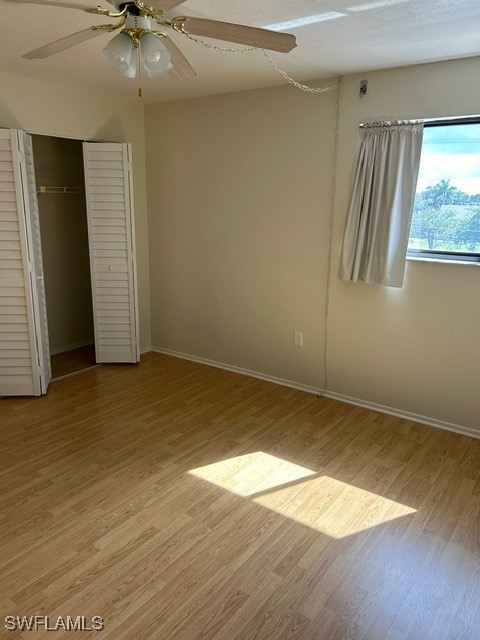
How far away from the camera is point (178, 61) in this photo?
2.03 meters

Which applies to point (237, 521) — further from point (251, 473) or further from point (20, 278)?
point (20, 278)

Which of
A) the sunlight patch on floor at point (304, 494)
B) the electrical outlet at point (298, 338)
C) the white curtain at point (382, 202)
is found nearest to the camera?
the sunlight patch on floor at point (304, 494)

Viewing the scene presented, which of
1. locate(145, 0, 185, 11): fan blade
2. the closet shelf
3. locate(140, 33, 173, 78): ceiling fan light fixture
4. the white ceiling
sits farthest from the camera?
the closet shelf

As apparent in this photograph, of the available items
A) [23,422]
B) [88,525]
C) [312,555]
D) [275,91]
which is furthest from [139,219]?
[312,555]

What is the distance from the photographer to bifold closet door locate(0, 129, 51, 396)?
325 centimetres

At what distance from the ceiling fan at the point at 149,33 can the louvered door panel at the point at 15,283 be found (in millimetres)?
1623

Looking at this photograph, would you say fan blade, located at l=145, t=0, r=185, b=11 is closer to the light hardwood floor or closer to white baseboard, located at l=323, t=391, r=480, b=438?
the light hardwood floor

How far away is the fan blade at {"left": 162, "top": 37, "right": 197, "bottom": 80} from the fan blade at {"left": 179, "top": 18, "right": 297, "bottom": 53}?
0.19 metres

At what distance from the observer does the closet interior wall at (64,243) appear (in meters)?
4.50

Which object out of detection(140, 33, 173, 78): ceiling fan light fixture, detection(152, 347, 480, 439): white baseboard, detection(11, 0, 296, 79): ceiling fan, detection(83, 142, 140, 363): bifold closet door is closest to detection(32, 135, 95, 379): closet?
detection(83, 142, 140, 363): bifold closet door

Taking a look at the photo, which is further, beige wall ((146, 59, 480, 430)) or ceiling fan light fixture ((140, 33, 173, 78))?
beige wall ((146, 59, 480, 430))

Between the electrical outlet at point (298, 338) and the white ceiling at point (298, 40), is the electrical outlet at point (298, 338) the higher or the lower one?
the lower one

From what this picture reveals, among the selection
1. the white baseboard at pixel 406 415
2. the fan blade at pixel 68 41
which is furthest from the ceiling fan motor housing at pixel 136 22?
the white baseboard at pixel 406 415

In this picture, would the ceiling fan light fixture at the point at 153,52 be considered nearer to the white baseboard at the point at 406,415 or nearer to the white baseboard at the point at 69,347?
the white baseboard at the point at 406,415
